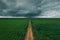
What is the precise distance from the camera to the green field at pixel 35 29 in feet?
17.3

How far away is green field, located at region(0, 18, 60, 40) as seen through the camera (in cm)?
528

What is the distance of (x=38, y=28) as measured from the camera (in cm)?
607

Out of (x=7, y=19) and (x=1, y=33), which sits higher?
(x=7, y=19)

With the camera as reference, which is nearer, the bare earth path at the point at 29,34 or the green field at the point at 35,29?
the bare earth path at the point at 29,34

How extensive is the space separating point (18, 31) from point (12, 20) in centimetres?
134

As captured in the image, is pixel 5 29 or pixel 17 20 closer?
pixel 5 29

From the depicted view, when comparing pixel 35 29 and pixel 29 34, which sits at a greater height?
pixel 35 29

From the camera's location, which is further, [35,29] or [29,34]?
[35,29]

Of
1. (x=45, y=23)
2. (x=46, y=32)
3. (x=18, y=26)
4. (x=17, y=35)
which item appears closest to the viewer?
(x=17, y=35)

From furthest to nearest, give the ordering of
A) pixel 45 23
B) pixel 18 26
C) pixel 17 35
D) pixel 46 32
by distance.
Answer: pixel 45 23 → pixel 18 26 → pixel 46 32 → pixel 17 35

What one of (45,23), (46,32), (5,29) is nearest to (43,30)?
(46,32)

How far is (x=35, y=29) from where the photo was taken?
589 cm

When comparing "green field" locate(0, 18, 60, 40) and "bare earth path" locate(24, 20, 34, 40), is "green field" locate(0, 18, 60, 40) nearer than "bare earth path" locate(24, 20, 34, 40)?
No

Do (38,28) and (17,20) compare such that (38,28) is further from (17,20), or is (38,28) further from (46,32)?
(17,20)
